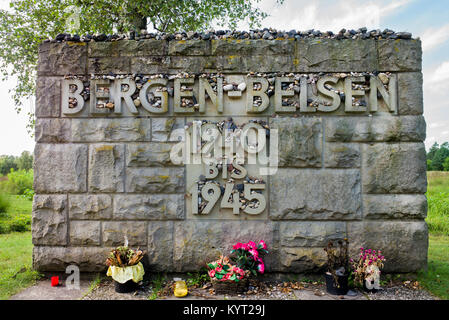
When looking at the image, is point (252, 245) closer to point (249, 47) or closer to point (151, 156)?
→ point (151, 156)

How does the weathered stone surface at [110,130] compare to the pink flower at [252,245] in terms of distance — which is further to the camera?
the weathered stone surface at [110,130]

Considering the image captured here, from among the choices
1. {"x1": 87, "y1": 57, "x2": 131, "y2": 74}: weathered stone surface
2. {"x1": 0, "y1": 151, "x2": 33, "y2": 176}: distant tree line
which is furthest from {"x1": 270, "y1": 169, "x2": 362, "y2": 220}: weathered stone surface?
{"x1": 0, "y1": 151, "x2": 33, "y2": 176}: distant tree line

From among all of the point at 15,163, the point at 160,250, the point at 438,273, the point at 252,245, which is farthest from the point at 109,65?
the point at 15,163

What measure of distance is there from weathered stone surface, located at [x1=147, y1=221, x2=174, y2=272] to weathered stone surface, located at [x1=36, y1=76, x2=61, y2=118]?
2013 millimetres

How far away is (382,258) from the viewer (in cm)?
384

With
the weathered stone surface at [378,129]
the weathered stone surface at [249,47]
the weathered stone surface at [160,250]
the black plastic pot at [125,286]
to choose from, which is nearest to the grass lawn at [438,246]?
the weathered stone surface at [378,129]

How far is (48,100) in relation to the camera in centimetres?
421

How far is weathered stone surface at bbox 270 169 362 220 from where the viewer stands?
400 centimetres

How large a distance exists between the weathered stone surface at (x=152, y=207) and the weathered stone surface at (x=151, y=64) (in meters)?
1.58

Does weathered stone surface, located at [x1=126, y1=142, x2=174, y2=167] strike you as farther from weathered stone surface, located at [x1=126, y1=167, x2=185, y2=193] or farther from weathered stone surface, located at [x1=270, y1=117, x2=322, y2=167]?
weathered stone surface, located at [x1=270, y1=117, x2=322, y2=167]

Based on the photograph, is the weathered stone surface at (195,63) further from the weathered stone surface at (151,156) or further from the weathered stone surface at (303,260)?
the weathered stone surface at (303,260)

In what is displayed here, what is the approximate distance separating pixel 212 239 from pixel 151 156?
1.27m

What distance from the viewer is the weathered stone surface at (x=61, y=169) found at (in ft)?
13.5

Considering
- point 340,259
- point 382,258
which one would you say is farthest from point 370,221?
point 340,259
